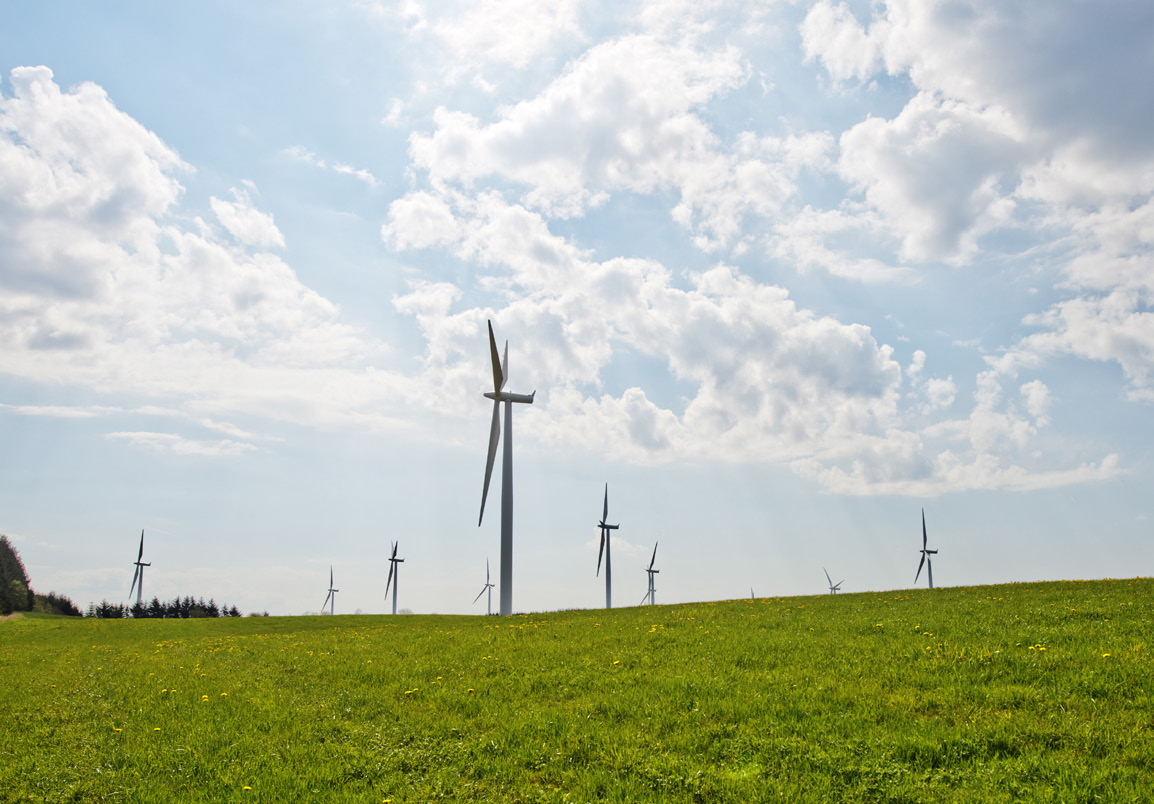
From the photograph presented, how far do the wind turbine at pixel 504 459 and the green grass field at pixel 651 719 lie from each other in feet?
103

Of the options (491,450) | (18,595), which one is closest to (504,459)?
(491,450)

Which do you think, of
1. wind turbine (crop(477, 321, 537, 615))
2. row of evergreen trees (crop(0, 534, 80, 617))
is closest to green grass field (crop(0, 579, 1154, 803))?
wind turbine (crop(477, 321, 537, 615))

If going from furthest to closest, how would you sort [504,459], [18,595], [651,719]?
[18,595] → [504,459] → [651,719]

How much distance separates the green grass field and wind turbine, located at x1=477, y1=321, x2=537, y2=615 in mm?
31512

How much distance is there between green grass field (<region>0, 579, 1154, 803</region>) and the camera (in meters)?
10.0

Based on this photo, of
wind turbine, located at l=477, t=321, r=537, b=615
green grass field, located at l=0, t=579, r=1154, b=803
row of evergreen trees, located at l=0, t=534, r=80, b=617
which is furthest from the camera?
row of evergreen trees, located at l=0, t=534, r=80, b=617

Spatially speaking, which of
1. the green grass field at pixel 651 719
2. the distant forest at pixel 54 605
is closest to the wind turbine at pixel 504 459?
the green grass field at pixel 651 719

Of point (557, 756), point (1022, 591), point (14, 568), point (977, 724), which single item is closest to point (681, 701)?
point (557, 756)

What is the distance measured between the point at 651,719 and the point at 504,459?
4524 centimetres

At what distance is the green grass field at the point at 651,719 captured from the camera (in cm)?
1001

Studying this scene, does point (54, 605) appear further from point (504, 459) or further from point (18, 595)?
point (504, 459)

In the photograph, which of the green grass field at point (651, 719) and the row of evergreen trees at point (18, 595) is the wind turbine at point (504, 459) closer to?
the green grass field at point (651, 719)

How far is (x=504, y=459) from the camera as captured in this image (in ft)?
188

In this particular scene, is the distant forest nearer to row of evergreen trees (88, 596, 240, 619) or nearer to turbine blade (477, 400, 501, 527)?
row of evergreen trees (88, 596, 240, 619)
